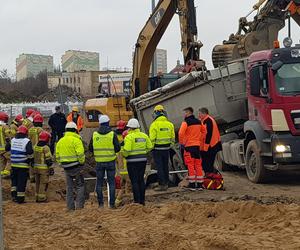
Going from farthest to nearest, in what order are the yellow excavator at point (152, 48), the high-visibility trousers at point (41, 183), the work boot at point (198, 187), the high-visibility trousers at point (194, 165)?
the yellow excavator at point (152, 48) → the high-visibility trousers at point (41, 183) → the work boot at point (198, 187) → the high-visibility trousers at point (194, 165)

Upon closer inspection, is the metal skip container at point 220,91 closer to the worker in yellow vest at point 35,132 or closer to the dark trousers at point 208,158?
the dark trousers at point 208,158

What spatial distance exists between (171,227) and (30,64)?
89497mm

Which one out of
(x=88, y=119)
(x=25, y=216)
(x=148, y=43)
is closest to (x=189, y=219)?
(x=25, y=216)

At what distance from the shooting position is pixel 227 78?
14523 millimetres

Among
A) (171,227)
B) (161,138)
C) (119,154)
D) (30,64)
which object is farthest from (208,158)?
(30,64)

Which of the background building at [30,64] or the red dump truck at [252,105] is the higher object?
the background building at [30,64]

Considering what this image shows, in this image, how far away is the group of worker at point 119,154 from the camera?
454 inches

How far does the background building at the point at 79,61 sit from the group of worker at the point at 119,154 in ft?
269

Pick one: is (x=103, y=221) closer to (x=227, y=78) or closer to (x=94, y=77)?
(x=227, y=78)

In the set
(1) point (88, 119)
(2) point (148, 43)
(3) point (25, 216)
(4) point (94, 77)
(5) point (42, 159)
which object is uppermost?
(4) point (94, 77)

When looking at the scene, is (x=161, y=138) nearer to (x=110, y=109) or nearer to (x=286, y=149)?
(x=286, y=149)

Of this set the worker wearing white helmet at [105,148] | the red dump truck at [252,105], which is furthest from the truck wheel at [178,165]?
the worker wearing white helmet at [105,148]

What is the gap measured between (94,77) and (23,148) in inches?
2839

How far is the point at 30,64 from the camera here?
312ft
